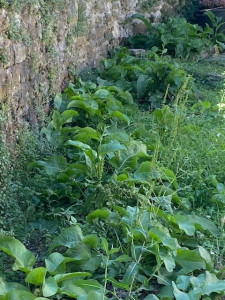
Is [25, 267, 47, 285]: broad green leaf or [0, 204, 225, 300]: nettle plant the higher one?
[25, 267, 47, 285]: broad green leaf

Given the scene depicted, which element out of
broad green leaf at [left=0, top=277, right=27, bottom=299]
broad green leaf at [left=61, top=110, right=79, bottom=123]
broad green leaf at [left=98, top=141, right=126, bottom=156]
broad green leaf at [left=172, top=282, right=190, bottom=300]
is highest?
broad green leaf at [left=98, top=141, right=126, bottom=156]

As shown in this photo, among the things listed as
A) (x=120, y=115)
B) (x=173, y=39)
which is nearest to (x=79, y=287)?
(x=120, y=115)

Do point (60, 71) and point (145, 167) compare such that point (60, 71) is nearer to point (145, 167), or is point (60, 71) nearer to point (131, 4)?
point (145, 167)

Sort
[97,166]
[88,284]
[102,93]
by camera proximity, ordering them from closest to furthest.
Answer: [88,284] < [97,166] < [102,93]

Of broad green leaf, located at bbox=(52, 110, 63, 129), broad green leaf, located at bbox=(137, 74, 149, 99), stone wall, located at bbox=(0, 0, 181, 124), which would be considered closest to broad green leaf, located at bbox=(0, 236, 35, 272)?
stone wall, located at bbox=(0, 0, 181, 124)

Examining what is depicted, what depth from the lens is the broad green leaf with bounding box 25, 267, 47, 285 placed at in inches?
106

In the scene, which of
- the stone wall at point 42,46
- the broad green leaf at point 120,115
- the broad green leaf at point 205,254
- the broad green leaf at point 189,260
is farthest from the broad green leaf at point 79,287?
the broad green leaf at point 120,115

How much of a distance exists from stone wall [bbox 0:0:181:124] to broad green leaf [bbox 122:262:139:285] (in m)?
1.66

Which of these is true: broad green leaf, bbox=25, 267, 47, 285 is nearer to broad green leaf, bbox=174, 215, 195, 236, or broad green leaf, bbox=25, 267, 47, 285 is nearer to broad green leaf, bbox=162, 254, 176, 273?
broad green leaf, bbox=162, 254, 176, 273

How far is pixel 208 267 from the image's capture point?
3.15 meters

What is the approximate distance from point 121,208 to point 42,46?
85.5 inches

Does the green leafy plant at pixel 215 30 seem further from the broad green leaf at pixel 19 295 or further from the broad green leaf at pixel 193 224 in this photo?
the broad green leaf at pixel 19 295

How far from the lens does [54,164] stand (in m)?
4.05

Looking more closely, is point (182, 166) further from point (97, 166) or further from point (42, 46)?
point (42, 46)
